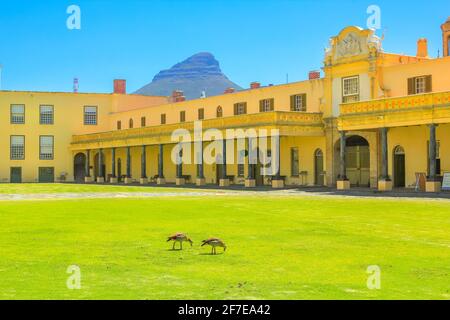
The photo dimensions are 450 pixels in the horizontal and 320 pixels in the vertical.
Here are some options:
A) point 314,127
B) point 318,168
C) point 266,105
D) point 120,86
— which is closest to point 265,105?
point 266,105

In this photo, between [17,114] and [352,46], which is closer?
[352,46]

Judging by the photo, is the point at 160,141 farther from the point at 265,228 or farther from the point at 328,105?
the point at 265,228

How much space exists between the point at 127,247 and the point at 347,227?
5.76 metres

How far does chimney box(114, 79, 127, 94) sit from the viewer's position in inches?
2847

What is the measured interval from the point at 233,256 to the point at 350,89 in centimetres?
3032

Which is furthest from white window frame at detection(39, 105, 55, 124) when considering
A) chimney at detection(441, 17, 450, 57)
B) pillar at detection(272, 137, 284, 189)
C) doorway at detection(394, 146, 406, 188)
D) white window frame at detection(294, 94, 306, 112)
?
doorway at detection(394, 146, 406, 188)

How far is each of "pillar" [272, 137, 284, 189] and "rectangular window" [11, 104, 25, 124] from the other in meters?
32.8

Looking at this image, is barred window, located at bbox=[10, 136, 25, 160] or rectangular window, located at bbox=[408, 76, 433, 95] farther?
barred window, located at bbox=[10, 136, 25, 160]

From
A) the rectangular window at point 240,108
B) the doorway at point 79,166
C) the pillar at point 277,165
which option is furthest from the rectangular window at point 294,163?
the doorway at point 79,166

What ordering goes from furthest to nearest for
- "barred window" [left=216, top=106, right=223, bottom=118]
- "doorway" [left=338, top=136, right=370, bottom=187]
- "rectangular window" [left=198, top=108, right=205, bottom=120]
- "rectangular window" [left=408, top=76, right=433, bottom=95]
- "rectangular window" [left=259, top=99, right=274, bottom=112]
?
"rectangular window" [left=198, top=108, right=205, bottom=120] < "barred window" [left=216, top=106, right=223, bottom=118] < "rectangular window" [left=259, top=99, right=274, bottom=112] < "doorway" [left=338, top=136, right=370, bottom=187] < "rectangular window" [left=408, top=76, right=433, bottom=95]

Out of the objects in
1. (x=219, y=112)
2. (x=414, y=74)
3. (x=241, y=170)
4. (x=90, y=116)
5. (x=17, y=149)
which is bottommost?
(x=241, y=170)

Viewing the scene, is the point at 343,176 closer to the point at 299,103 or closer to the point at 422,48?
the point at 299,103

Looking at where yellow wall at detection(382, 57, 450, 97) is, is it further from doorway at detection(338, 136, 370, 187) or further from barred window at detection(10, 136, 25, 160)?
barred window at detection(10, 136, 25, 160)

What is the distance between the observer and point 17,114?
66000 mm
